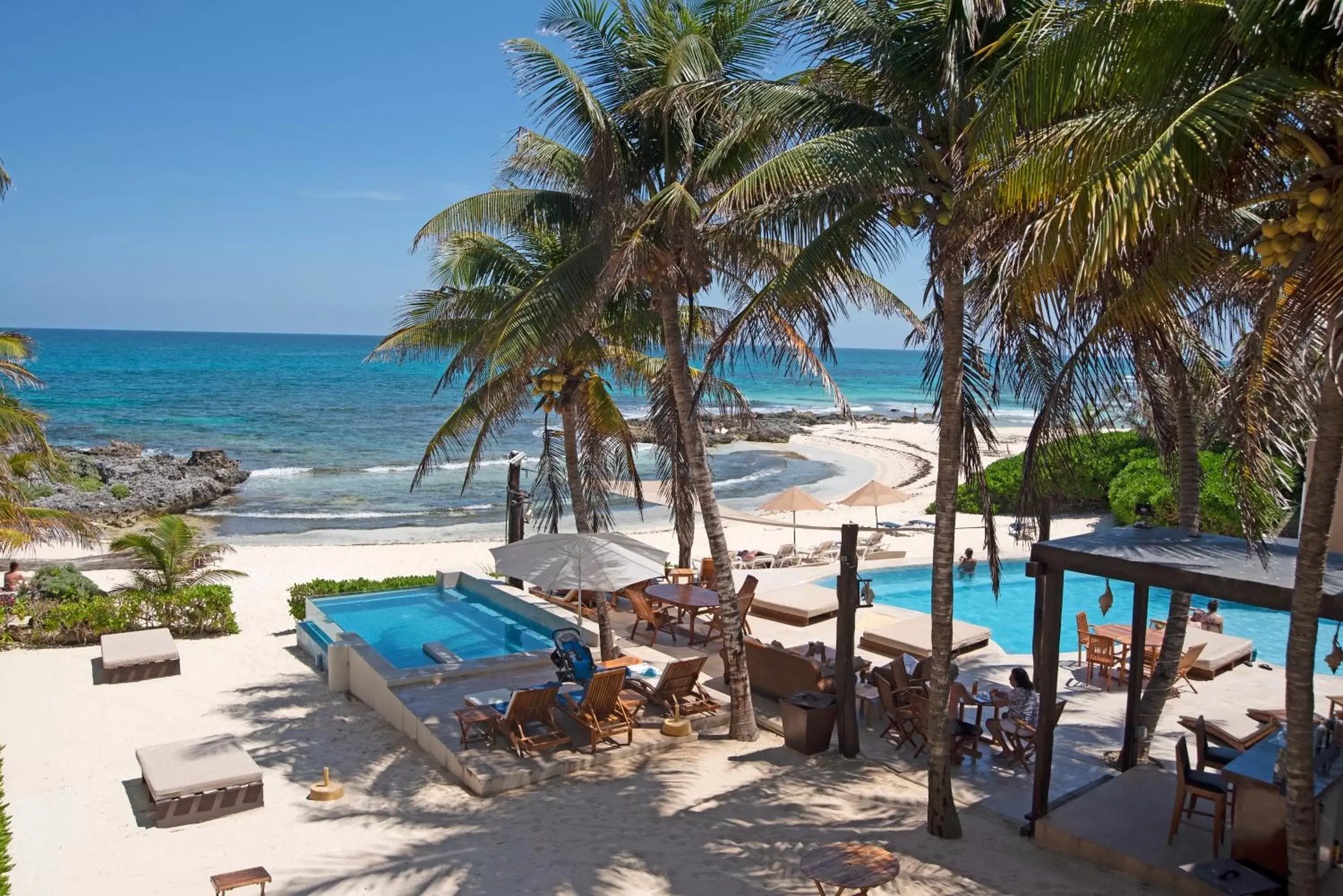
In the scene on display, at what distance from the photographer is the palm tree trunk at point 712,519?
9703mm

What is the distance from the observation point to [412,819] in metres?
8.52

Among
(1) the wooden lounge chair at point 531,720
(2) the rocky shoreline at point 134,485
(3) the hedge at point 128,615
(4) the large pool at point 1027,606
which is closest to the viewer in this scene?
(1) the wooden lounge chair at point 531,720

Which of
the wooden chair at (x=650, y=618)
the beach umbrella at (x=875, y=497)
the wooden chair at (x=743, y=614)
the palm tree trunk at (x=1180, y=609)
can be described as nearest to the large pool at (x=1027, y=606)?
the beach umbrella at (x=875, y=497)

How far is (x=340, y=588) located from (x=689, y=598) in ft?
22.6

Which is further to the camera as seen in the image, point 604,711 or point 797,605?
point 797,605

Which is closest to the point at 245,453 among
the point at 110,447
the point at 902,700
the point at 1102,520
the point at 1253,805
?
the point at 110,447

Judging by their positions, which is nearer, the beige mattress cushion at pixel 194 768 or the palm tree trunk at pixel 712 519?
the beige mattress cushion at pixel 194 768

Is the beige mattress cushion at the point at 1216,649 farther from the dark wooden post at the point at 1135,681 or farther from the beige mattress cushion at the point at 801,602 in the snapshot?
the beige mattress cushion at the point at 801,602

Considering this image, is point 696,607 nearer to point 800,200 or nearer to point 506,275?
point 506,275

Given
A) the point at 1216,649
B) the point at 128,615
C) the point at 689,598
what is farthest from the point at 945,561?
the point at 128,615

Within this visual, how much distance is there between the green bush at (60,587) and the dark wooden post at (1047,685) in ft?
Result: 48.2

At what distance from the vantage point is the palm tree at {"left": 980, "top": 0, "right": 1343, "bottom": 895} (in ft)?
16.0

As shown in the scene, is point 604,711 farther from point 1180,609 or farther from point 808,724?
point 1180,609

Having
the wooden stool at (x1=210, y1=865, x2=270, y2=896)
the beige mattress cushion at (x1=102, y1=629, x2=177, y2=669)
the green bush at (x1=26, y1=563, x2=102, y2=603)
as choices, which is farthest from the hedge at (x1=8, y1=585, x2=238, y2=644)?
the wooden stool at (x1=210, y1=865, x2=270, y2=896)
